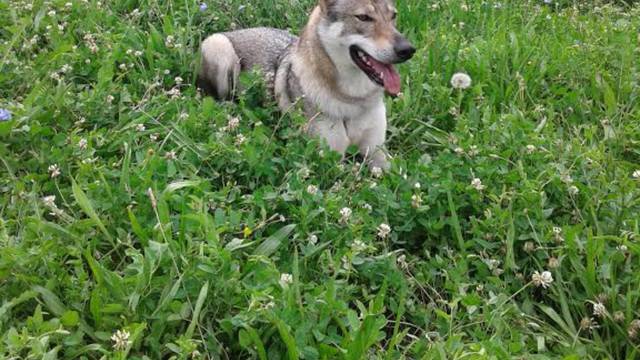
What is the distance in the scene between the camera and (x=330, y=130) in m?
4.11

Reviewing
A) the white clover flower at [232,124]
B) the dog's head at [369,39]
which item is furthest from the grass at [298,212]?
the dog's head at [369,39]

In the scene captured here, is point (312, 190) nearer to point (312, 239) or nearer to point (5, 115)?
point (312, 239)

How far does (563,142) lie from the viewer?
399 centimetres

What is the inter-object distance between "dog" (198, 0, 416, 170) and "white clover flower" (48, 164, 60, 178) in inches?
53.8

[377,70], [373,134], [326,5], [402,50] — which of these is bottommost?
[373,134]

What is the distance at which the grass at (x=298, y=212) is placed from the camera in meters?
2.42

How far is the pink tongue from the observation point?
400 centimetres

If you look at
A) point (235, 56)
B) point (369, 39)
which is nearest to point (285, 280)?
point (369, 39)

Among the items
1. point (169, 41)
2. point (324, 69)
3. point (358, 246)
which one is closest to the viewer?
point (358, 246)

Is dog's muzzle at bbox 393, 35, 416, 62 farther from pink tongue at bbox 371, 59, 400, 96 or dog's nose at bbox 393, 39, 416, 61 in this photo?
pink tongue at bbox 371, 59, 400, 96

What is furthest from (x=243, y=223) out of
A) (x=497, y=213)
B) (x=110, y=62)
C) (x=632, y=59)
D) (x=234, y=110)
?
(x=632, y=59)

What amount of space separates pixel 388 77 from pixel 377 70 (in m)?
0.07

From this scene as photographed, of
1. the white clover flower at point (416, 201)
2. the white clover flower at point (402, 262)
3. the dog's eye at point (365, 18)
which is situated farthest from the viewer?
the dog's eye at point (365, 18)

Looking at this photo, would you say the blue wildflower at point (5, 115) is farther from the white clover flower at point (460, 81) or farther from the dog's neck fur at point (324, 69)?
the white clover flower at point (460, 81)
